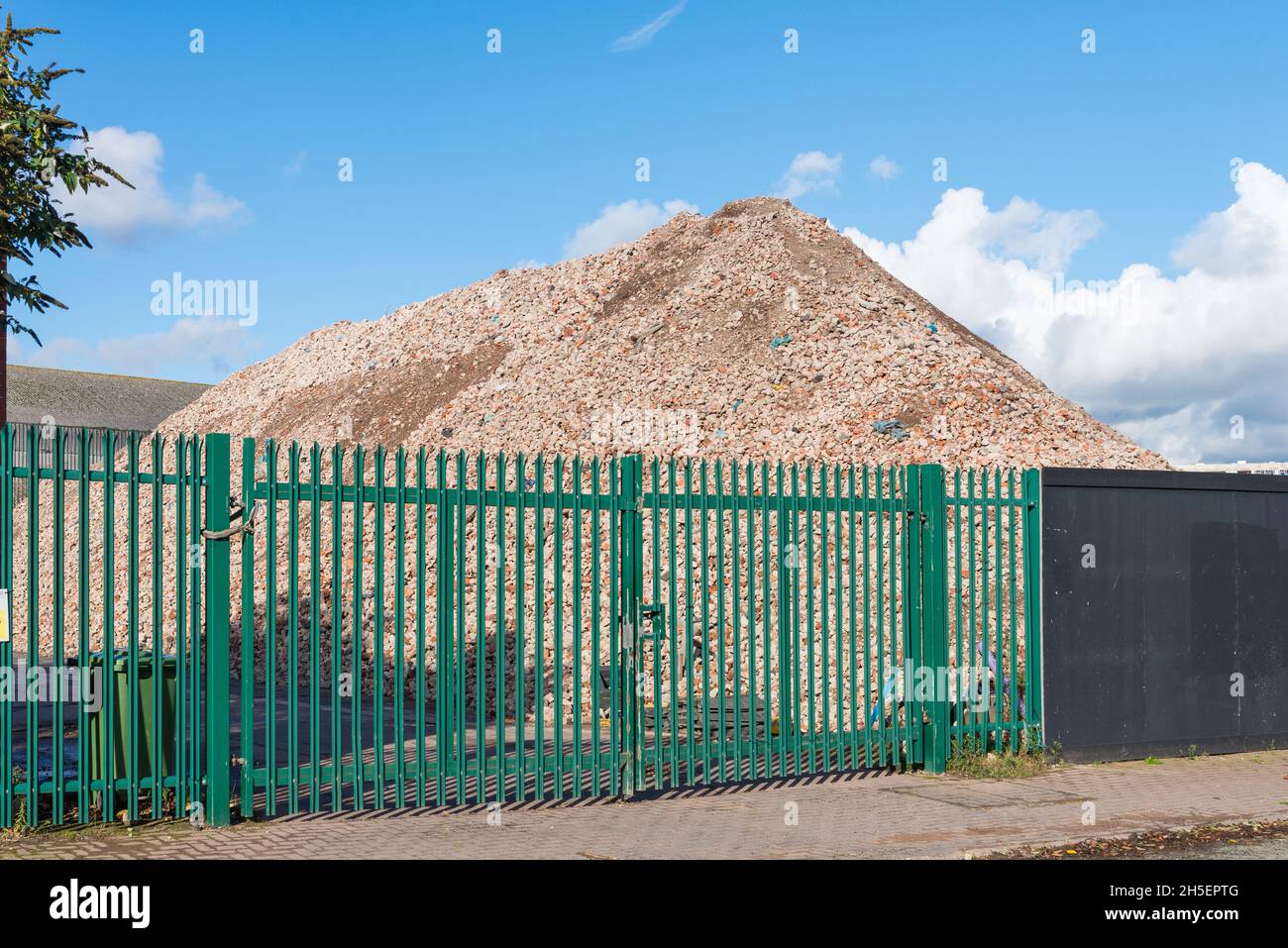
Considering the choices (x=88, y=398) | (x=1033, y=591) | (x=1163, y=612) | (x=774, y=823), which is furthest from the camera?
(x=88, y=398)

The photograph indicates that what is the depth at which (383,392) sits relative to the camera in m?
24.0

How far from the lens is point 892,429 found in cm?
1731

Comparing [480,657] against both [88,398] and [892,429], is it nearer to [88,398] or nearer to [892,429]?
[892,429]

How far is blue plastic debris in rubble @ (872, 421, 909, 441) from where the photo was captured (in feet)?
56.2

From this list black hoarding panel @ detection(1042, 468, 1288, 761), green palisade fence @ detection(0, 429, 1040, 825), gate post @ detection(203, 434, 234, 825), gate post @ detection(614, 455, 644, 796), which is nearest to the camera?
green palisade fence @ detection(0, 429, 1040, 825)

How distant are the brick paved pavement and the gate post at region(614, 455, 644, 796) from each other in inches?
11.9

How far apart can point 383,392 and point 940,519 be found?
1580cm

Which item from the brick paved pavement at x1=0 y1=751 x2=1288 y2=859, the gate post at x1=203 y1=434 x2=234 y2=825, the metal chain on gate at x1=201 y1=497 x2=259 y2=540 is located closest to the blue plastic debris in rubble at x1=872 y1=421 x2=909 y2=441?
the brick paved pavement at x1=0 y1=751 x2=1288 y2=859

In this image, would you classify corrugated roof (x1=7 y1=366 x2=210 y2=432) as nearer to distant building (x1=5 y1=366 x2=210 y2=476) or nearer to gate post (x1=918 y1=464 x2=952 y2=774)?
distant building (x1=5 y1=366 x2=210 y2=476)

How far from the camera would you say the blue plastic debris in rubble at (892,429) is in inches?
674

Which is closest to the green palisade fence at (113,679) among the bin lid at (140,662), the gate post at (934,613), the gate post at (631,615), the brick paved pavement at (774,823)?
the bin lid at (140,662)

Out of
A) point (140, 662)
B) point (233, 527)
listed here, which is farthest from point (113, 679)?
point (233, 527)

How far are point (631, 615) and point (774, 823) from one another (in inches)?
68.1

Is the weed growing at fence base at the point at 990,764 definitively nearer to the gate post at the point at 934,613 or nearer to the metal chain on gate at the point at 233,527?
the gate post at the point at 934,613
